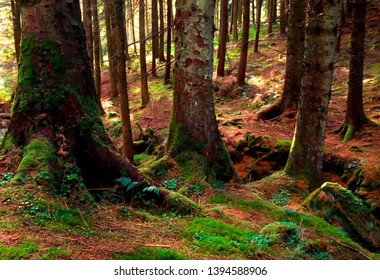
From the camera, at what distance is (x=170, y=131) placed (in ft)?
23.0

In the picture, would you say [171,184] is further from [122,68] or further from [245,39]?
[245,39]

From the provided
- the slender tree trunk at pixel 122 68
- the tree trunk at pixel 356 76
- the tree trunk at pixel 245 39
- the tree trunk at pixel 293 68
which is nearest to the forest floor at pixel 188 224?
the tree trunk at pixel 356 76

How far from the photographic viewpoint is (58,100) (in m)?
4.81

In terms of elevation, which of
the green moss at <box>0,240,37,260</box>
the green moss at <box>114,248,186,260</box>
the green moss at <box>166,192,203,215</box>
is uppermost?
the green moss at <box>0,240,37,260</box>

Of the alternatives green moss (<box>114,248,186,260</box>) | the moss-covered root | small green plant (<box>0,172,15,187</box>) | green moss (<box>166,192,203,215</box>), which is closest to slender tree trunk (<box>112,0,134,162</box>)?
the moss-covered root

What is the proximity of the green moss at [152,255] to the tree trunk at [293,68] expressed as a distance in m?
10.2

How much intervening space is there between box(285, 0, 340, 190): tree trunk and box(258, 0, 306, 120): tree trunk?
5107 mm

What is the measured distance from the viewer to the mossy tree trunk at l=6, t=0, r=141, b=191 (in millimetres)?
4734

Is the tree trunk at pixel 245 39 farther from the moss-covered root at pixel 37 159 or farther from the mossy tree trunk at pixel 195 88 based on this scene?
the moss-covered root at pixel 37 159

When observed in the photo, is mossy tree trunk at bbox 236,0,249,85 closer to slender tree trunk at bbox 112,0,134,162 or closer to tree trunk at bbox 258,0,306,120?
tree trunk at bbox 258,0,306,120

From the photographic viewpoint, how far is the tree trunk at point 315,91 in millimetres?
7129
